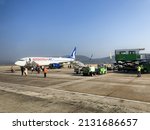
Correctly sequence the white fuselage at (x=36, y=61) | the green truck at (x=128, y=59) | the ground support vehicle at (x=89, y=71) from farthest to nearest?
the white fuselage at (x=36, y=61)
the green truck at (x=128, y=59)
the ground support vehicle at (x=89, y=71)

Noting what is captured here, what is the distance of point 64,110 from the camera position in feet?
34.5

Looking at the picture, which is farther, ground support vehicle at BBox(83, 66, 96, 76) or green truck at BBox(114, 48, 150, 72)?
green truck at BBox(114, 48, 150, 72)

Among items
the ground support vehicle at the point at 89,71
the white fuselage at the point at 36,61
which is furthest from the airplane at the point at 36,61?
the ground support vehicle at the point at 89,71

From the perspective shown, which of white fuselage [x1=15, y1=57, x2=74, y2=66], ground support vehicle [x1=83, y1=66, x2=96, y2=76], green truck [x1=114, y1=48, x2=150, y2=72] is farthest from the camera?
white fuselage [x1=15, y1=57, x2=74, y2=66]

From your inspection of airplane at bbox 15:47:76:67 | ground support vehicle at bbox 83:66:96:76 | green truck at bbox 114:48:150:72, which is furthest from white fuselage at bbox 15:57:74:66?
green truck at bbox 114:48:150:72

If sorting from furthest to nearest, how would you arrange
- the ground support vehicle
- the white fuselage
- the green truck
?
the white fuselage → the green truck → the ground support vehicle

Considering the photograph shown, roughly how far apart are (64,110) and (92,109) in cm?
173

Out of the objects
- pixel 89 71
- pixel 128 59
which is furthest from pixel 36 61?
pixel 128 59

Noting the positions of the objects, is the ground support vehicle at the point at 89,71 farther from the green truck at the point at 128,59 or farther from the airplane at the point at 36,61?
the airplane at the point at 36,61

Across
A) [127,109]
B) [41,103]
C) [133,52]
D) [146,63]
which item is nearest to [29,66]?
[133,52]

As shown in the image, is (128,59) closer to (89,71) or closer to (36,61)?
(89,71)

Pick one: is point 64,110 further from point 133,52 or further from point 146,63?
point 133,52

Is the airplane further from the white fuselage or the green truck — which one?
the green truck

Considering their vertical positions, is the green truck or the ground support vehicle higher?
the green truck
